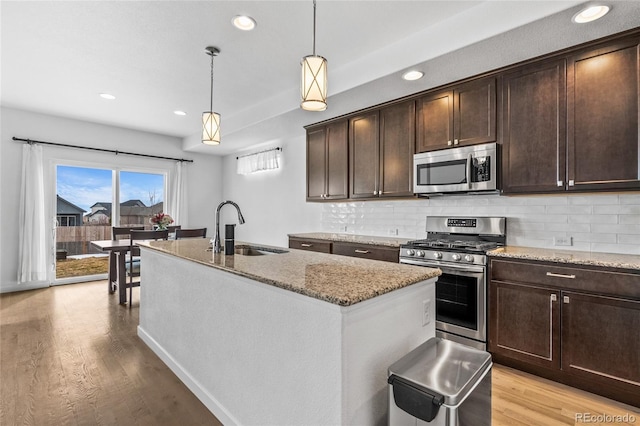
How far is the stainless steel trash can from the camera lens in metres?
1.02

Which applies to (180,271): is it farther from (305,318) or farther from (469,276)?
(469,276)

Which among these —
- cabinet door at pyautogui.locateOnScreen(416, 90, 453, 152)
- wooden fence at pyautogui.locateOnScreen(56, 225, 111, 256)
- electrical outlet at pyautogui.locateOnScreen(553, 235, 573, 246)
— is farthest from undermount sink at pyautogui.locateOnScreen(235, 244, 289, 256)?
wooden fence at pyautogui.locateOnScreen(56, 225, 111, 256)

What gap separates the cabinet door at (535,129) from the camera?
235cm

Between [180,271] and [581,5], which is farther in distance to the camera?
[180,271]

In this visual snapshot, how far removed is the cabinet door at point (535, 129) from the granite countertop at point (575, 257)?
1.64 feet

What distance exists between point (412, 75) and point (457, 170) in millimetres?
939

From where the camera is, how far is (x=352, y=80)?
2.98 m

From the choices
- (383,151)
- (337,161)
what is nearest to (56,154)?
(337,161)

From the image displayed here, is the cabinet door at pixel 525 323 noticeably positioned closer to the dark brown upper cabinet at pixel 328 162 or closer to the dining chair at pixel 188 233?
the dark brown upper cabinet at pixel 328 162

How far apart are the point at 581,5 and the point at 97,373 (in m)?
3.95

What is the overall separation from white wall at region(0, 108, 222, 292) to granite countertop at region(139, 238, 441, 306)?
4.24 m

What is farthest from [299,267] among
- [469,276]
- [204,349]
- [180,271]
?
[469,276]

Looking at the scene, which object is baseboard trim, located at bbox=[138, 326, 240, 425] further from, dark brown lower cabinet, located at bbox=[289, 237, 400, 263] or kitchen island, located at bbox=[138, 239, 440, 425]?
dark brown lower cabinet, located at bbox=[289, 237, 400, 263]

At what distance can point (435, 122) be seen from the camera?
304 cm
